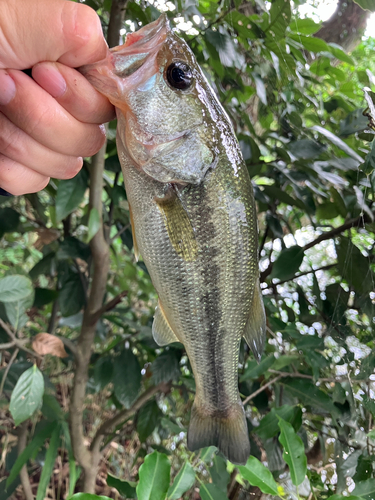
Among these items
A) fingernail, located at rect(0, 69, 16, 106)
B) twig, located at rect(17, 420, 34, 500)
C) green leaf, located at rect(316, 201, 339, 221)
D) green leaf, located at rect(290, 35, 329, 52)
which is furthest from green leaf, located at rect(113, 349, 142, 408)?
green leaf, located at rect(290, 35, 329, 52)

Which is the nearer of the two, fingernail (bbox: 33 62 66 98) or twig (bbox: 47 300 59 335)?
fingernail (bbox: 33 62 66 98)

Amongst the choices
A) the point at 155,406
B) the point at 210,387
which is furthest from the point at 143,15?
the point at 155,406

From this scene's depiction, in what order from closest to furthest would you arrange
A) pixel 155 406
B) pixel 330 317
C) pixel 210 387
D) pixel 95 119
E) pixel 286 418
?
pixel 95 119, pixel 210 387, pixel 286 418, pixel 330 317, pixel 155 406

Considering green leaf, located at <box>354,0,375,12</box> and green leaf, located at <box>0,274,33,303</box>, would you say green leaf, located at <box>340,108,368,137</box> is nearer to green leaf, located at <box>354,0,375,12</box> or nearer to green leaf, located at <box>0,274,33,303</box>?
green leaf, located at <box>354,0,375,12</box>

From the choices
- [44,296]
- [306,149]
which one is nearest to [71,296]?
[44,296]

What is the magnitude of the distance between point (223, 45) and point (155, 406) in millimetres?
1331

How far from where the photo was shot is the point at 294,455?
0.80 metres

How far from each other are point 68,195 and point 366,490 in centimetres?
108

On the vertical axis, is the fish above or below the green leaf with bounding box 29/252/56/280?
above

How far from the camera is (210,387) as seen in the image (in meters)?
0.82

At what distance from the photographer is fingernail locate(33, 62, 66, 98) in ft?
1.79

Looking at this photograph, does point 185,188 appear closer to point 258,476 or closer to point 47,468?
point 258,476

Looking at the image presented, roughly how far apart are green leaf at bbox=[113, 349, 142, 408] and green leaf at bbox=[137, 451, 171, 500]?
19.3 inches

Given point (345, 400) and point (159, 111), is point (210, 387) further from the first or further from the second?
point (159, 111)
